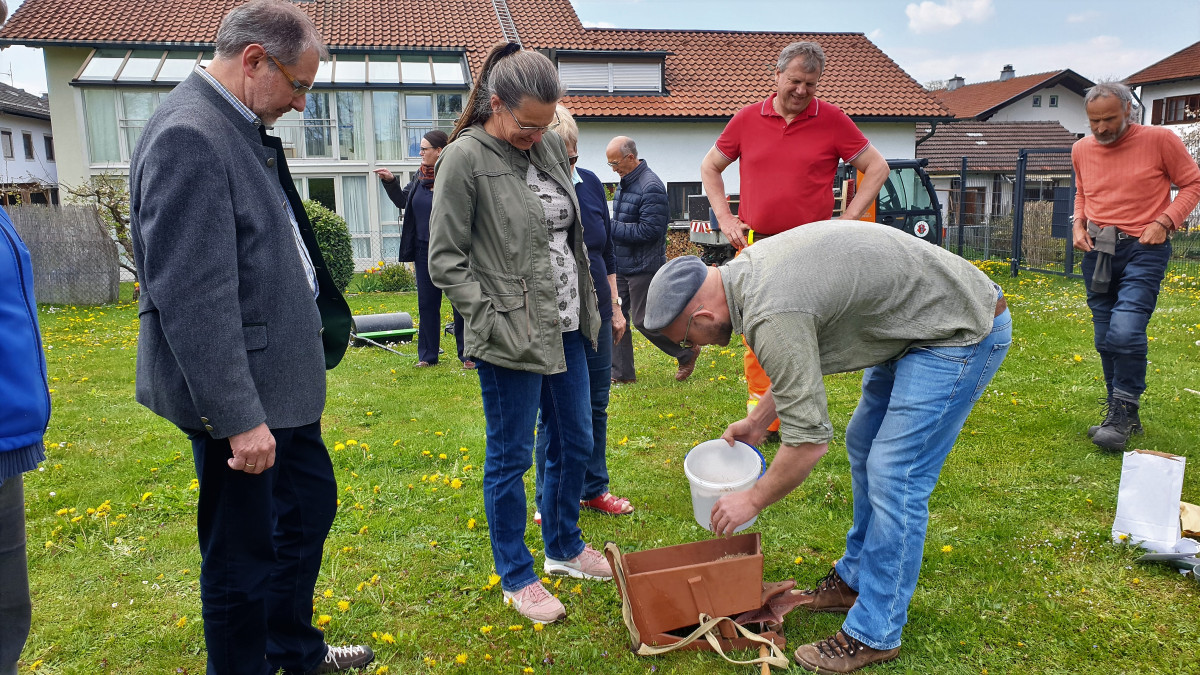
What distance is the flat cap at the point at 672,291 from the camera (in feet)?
7.59

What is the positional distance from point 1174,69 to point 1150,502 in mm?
42427

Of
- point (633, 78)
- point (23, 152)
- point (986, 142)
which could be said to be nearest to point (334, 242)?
point (633, 78)

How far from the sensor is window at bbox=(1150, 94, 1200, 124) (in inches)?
1387

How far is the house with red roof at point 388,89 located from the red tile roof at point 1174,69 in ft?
69.1

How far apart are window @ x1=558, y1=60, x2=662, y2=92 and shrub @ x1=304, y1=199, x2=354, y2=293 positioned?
27.3 feet

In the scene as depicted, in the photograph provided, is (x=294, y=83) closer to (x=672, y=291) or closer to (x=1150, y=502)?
(x=672, y=291)

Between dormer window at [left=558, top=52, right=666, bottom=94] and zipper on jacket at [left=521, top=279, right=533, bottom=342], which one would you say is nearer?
zipper on jacket at [left=521, top=279, right=533, bottom=342]

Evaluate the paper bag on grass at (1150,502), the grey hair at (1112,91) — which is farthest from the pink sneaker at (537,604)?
the grey hair at (1112,91)

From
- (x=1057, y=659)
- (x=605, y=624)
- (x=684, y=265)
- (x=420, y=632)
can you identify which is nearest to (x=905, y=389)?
(x=684, y=265)

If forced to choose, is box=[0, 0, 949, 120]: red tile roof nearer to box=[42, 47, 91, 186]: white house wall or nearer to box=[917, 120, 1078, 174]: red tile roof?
box=[42, 47, 91, 186]: white house wall

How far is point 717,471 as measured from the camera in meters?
3.53

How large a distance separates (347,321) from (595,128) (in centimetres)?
1885

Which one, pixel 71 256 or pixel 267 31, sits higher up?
pixel 267 31

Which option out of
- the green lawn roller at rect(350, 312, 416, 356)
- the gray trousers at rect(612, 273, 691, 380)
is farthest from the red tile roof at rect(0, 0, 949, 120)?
the gray trousers at rect(612, 273, 691, 380)
